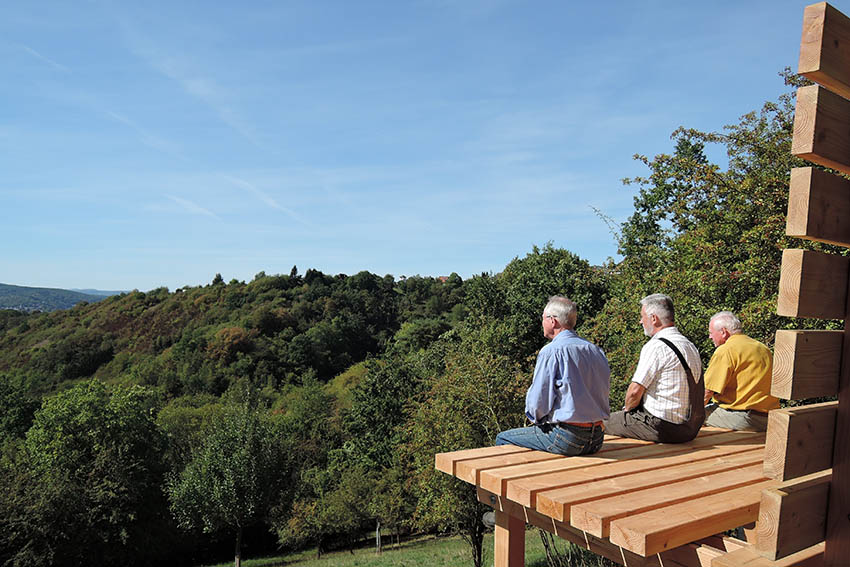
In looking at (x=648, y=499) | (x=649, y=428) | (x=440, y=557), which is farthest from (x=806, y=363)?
(x=440, y=557)

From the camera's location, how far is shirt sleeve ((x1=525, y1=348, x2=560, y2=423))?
3535 millimetres

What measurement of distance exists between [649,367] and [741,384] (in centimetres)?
106

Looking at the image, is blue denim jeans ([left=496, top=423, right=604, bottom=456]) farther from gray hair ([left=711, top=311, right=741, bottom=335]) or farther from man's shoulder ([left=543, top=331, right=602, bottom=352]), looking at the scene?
gray hair ([left=711, top=311, right=741, bottom=335])

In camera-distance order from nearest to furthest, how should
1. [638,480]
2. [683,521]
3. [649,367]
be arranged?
[683,521] < [638,480] < [649,367]

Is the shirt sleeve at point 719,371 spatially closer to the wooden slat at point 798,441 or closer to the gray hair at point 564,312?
the gray hair at point 564,312

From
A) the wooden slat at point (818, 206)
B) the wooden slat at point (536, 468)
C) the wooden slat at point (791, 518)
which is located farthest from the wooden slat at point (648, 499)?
the wooden slat at point (818, 206)

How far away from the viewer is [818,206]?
5.43 ft

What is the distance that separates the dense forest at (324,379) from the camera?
8.75 metres

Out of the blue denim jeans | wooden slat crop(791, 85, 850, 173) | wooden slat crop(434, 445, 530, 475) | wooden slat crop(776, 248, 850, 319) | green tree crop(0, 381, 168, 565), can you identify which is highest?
wooden slat crop(791, 85, 850, 173)

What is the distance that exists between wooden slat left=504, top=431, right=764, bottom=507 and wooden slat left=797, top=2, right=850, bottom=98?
6.54 ft

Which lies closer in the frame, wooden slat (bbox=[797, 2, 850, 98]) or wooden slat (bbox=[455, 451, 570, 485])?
wooden slat (bbox=[797, 2, 850, 98])

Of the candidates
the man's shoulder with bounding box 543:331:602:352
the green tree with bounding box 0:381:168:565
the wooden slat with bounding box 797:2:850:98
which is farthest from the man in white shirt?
the green tree with bounding box 0:381:168:565

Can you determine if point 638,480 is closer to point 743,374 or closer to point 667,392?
point 667,392

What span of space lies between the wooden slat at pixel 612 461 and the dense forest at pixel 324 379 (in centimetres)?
362
